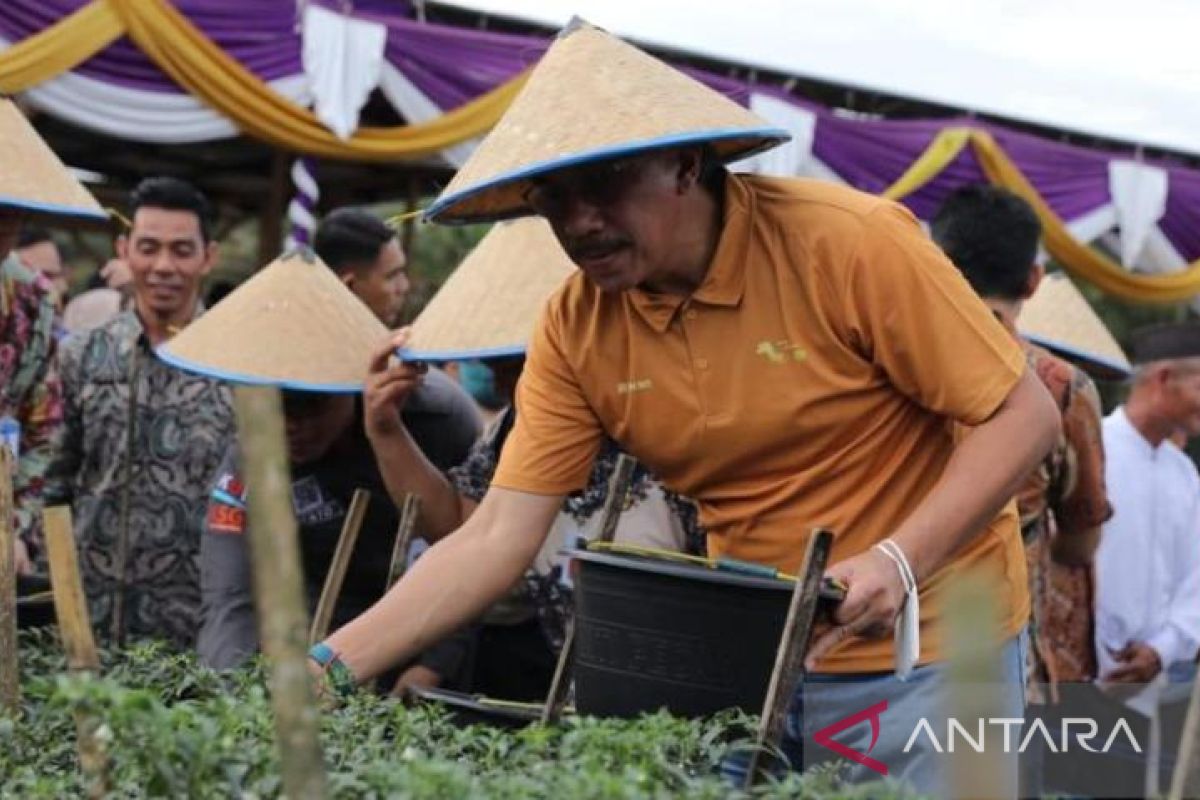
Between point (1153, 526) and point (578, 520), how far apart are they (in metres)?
2.21

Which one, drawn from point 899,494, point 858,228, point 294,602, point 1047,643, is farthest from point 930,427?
point 1047,643

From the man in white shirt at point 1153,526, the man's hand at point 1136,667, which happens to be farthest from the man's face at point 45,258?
the man's hand at point 1136,667

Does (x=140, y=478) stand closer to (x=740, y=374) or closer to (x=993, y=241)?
(x=993, y=241)

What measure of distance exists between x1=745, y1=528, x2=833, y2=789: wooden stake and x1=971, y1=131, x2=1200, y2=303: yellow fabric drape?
8.06m

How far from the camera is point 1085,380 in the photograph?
3.98 metres

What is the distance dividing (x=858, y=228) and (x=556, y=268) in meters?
1.45

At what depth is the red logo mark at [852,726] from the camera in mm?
2684

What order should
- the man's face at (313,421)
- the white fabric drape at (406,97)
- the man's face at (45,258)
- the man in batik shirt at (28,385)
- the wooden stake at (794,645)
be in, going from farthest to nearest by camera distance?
the white fabric drape at (406,97) → the man's face at (45,258) → the man in batik shirt at (28,385) → the man's face at (313,421) → the wooden stake at (794,645)

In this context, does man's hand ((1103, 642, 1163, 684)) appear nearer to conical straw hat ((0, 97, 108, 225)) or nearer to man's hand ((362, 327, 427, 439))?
man's hand ((362, 327, 427, 439))

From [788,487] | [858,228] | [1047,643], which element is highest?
[858,228]

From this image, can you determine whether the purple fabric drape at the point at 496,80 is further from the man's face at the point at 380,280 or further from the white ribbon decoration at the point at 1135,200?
the man's face at the point at 380,280

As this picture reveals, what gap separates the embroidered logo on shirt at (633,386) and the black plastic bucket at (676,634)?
296mm

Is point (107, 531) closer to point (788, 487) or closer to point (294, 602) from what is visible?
point (788, 487)

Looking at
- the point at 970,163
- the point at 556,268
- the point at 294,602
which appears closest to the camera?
the point at 294,602
